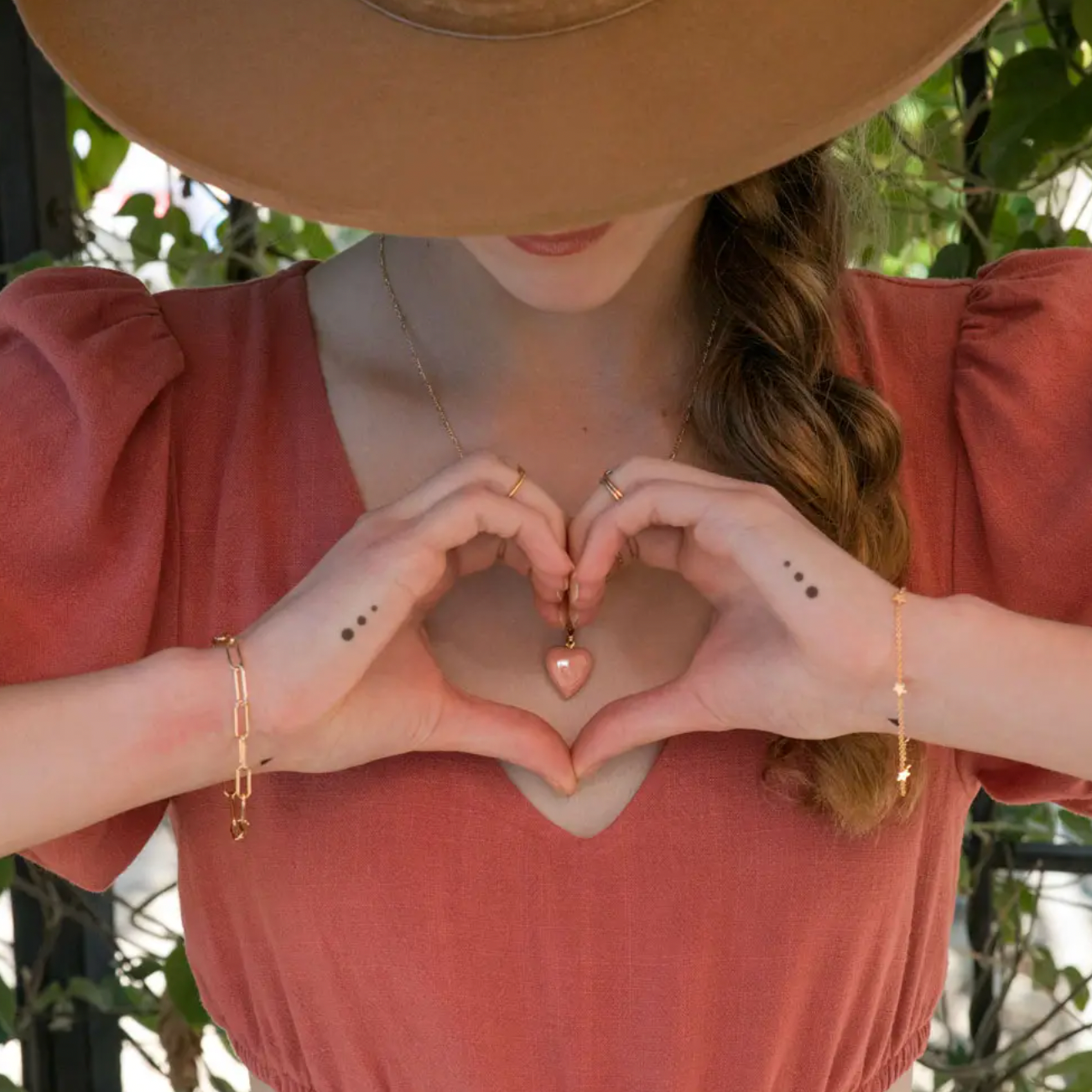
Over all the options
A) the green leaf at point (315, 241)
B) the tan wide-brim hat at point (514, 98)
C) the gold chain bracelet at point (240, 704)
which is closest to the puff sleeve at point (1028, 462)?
the tan wide-brim hat at point (514, 98)


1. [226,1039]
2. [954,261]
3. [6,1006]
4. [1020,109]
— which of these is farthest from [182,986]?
[1020,109]

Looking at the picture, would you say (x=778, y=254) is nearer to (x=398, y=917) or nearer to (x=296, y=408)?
(x=296, y=408)

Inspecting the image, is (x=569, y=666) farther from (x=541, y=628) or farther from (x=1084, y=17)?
(x=1084, y=17)

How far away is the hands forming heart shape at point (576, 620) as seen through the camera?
0.77m

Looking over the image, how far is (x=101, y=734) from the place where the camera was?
2.54ft

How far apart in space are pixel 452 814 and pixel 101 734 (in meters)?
0.22

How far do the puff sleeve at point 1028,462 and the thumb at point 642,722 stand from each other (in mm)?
214

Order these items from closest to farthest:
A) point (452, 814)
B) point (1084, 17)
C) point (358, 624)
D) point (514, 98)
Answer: point (514, 98) < point (358, 624) < point (452, 814) < point (1084, 17)

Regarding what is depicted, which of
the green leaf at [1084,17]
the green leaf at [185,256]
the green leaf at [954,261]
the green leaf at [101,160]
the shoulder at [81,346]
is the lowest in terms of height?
the shoulder at [81,346]

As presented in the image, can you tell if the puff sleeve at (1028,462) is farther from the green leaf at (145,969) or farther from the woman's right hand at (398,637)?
the green leaf at (145,969)

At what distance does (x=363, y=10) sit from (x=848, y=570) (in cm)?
39

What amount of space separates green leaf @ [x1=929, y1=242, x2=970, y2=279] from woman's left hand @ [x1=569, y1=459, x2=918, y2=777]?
0.61 m

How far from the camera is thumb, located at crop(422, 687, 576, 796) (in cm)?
83

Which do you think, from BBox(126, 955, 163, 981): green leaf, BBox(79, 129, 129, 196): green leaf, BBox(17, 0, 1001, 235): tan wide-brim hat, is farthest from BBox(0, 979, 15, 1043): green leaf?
BBox(17, 0, 1001, 235): tan wide-brim hat
